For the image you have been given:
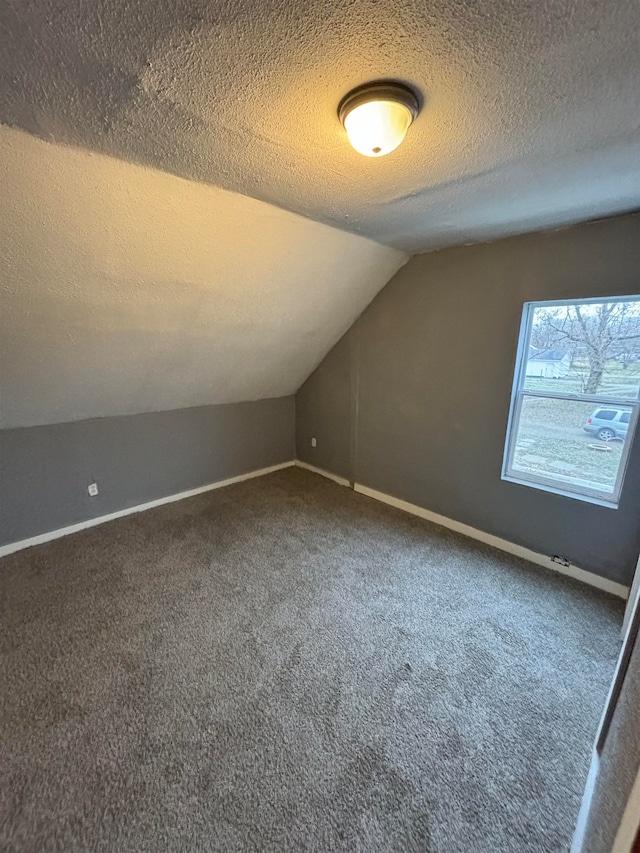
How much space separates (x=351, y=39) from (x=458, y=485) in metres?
2.70

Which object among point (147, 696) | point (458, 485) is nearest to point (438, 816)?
point (147, 696)

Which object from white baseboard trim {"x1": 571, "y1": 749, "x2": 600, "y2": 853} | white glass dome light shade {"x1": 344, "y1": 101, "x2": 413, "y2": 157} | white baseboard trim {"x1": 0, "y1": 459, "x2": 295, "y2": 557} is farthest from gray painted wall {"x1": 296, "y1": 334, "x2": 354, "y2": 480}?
white baseboard trim {"x1": 571, "y1": 749, "x2": 600, "y2": 853}

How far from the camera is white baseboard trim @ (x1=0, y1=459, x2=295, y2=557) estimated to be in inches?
105

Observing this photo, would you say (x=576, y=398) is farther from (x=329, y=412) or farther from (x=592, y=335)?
(x=329, y=412)

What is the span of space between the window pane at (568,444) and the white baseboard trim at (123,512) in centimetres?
253

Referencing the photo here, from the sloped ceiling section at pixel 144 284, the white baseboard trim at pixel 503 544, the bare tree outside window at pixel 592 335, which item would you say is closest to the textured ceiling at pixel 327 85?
the sloped ceiling section at pixel 144 284

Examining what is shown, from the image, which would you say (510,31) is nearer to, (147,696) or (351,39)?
(351,39)

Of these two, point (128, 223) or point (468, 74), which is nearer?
point (468, 74)

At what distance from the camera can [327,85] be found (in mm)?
→ 1037

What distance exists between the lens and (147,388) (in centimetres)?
290

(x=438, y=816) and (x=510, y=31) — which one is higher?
(x=510, y=31)

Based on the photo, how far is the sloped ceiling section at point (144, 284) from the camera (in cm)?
147

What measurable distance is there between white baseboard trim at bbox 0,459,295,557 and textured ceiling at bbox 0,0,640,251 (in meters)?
2.63

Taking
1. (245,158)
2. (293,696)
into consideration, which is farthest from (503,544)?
(245,158)
